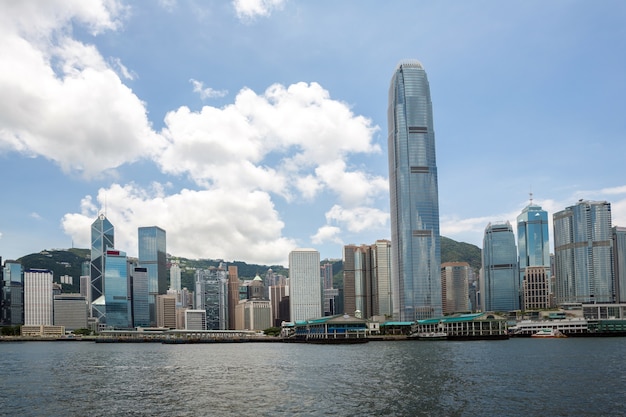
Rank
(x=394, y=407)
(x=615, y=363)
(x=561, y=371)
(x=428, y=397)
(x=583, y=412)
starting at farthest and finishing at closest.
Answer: (x=615, y=363)
(x=561, y=371)
(x=428, y=397)
(x=394, y=407)
(x=583, y=412)

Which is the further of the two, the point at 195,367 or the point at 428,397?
the point at 195,367

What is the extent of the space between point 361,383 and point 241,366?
1726 inches

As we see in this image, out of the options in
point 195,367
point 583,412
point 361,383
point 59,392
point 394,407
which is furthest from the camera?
point 195,367

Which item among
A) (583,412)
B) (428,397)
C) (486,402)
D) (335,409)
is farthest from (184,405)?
(583,412)

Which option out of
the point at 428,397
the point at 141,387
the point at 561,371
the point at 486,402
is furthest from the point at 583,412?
the point at 141,387

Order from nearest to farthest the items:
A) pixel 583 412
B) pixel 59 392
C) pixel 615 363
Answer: pixel 583 412 < pixel 59 392 < pixel 615 363

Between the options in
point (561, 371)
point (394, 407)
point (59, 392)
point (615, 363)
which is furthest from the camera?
point (615, 363)

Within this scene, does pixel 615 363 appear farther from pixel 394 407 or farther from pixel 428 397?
pixel 394 407

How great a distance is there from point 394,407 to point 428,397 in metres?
8.14

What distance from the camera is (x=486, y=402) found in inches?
2594

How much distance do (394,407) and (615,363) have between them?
216ft

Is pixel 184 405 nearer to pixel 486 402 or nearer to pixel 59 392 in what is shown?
pixel 59 392

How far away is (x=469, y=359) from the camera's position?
126 meters

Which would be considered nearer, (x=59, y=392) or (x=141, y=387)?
(x=59, y=392)
